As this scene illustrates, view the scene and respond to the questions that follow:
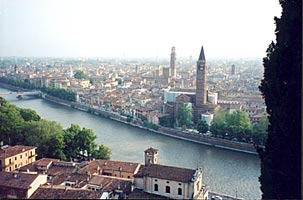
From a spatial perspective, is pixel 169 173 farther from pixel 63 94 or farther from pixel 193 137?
pixel 63 94

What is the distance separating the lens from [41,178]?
15.1 ft

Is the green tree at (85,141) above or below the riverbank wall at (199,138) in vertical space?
above

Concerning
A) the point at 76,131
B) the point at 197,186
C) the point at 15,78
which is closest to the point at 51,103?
the point at 15,78

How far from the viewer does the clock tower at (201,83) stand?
1271 centimetres

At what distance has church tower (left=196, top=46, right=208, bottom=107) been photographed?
1271 cm

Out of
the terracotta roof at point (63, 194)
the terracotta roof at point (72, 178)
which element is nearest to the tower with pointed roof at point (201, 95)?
the terracotta roof at point (72, 178)

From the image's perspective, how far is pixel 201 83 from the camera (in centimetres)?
1284

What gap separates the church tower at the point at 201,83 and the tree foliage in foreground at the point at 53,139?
19.5 ft

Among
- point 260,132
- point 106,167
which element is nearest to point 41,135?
point 106,167

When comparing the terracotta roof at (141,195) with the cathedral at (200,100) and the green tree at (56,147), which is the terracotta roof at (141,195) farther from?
the cathedral at (200,100)

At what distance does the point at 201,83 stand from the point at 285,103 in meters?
9.96

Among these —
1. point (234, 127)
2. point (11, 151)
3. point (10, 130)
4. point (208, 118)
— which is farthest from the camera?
point (208, 118)

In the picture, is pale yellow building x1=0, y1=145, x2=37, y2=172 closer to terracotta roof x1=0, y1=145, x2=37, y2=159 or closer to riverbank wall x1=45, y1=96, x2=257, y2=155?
terracotta roof x1=0, y1=145, x2=37, y2=159

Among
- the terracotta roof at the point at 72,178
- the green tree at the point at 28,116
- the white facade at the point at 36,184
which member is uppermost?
the green tree at the point at 28,116
